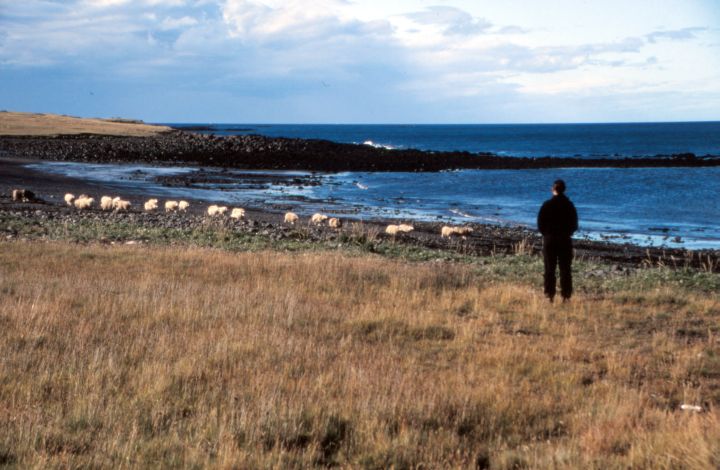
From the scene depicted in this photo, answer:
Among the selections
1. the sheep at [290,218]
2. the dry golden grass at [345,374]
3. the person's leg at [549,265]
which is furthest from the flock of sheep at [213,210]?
the person's leg at [549,265]

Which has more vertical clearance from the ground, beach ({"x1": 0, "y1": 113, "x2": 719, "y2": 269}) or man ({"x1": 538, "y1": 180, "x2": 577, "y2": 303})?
man ({"x1": 538, "y1": 180, "x2": 577, "y2": 303})

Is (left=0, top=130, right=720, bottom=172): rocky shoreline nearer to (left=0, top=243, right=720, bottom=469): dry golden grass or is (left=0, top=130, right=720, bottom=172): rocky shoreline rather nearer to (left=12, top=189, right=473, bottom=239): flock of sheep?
(left=12, top=189, right=473, bottom=239): flock of sheep

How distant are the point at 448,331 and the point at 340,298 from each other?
2.59 meters

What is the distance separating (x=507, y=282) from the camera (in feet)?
48.1

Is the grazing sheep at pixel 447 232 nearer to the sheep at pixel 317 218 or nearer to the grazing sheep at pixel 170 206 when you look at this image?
the sheep at pixel 317 218

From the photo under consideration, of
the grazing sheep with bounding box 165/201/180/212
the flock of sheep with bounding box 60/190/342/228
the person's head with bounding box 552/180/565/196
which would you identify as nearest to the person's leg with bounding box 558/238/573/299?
the person's head with bounding box 552/180/565/196

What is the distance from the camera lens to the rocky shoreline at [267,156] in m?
67.4

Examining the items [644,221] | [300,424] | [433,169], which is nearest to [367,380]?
[300,424]

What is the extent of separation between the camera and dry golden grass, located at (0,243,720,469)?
5508 millimetres

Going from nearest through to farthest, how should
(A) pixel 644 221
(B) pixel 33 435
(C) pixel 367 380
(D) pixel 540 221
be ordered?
(B) pixel 33 435, (C) pixel 367 380, (D) pixel 540 221, (A) pixel 644 221

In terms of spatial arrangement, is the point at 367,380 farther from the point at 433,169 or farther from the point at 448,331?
the point at 433,169

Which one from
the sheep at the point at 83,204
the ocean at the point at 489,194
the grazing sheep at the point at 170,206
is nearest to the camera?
the sheep at the point at 83,204

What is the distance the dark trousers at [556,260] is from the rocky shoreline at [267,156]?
2126 inches

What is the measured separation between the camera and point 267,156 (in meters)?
73.0
